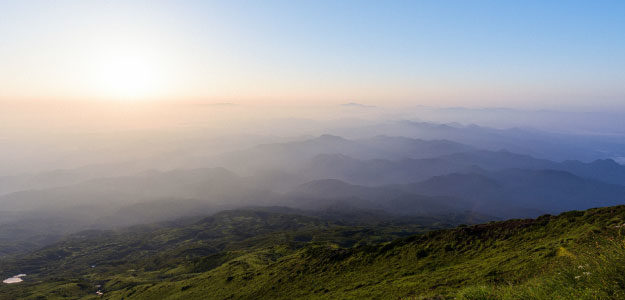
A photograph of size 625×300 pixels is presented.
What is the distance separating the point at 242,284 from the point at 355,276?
35.5 meters

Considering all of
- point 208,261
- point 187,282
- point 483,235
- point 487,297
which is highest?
point 487,297

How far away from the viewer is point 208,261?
140 meters

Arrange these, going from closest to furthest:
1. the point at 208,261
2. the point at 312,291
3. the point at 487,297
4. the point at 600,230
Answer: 1. the point at 487,297
2. the point at 600,230
3. the point at 312,291
4. the point at 208,261

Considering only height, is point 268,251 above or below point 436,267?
below

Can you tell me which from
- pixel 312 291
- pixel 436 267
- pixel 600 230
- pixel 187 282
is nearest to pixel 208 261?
pixel 187 282

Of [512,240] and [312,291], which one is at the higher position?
[512,240]

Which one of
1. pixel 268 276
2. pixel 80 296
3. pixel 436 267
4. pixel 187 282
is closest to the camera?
pixel 436 267

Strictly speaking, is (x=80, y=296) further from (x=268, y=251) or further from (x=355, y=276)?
(x=355, y=276)

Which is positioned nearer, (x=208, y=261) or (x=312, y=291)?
(x=312, y=291)

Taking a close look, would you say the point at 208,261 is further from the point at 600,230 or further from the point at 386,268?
the point at 600,230

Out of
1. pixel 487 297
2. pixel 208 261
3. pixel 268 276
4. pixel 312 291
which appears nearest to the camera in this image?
pixel 487 297

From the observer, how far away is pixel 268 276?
2805 inches

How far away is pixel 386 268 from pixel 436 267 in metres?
10.5

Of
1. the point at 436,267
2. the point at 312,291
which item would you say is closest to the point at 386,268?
the point at 436,267
